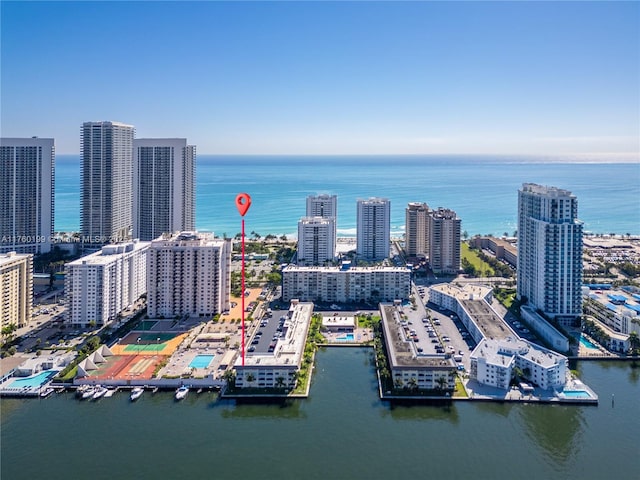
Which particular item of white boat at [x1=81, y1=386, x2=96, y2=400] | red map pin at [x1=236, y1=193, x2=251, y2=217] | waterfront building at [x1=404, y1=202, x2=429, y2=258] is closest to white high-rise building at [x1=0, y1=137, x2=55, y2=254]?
white boat at [x1=81, y1=386, x2=96, y2=400]

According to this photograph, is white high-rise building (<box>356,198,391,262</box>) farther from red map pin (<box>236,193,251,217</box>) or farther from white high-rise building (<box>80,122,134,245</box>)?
red map pin (<box>236,193,251,217</box>)

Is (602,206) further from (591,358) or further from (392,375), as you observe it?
(392,375)

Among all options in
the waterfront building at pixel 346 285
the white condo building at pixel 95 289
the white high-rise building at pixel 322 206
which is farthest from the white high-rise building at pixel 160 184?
the waterfront building at pixel 346 285

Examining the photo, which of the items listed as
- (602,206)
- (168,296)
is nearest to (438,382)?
(168,296)

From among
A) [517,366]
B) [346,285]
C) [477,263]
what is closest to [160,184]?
[346,285]

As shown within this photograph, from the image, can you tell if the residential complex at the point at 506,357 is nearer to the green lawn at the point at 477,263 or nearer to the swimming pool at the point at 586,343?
the swimming pool at the point at 586,343

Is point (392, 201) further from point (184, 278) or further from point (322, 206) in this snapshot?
point (184, 278)
